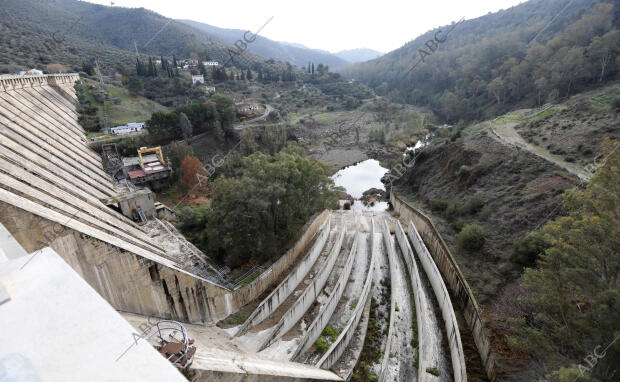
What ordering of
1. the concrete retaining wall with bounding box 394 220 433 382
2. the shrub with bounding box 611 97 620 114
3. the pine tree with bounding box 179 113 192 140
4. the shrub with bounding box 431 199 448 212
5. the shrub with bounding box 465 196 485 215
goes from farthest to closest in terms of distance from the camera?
the pine tree with bounding box 179 113 192 140
the shrub with bounding box 431 199 448 212
the shrub with bounding box 611 97 620 114
the shrub with bounding box 465 196 485 215
the concrete retaining wall with bounding box 394 220 433 382

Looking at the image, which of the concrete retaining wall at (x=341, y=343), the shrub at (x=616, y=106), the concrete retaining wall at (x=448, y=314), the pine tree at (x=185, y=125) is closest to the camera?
the concrete retaining wall at (x=448, y=314)

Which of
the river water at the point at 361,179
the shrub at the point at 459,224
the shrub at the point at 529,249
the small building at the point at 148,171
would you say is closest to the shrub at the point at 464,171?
the shrub at the point at 459,224

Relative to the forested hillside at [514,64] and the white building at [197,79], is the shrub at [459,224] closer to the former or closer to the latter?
the forested hillside at [514,64]

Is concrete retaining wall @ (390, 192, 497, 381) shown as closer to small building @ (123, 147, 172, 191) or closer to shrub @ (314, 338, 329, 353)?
shrub @ (314, 338, 329, 353)

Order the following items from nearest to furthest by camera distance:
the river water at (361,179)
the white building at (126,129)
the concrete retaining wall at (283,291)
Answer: the concrete retaining wall at (283,291)
the white building at (126,129)
the river water at (361,179)

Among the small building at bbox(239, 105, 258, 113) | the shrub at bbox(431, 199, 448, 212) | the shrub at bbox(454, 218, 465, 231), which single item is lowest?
the shrub at bbox(431, 199, 448, 212)

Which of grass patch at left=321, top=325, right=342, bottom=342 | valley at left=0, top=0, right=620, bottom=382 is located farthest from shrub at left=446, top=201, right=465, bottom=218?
grass patch at left=321, top=325, right=342, bottom=342

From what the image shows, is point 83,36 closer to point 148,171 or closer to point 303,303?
point 148,171

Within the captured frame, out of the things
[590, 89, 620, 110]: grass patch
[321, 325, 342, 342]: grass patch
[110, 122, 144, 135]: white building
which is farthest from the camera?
[110, 122, 144, 135]: white building
